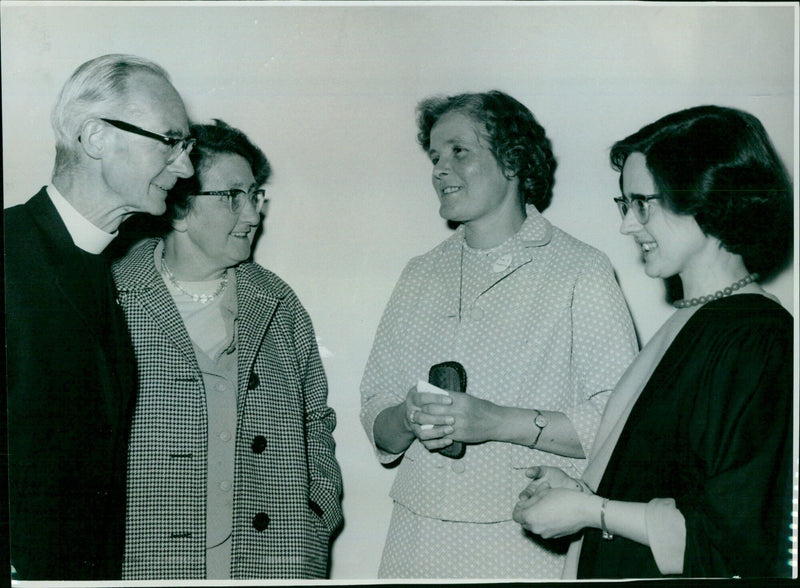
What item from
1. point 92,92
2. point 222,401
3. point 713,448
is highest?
point 92,92

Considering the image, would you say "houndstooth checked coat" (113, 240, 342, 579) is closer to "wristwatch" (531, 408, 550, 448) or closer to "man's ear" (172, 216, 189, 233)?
"man's ear" (172, 216, 189, 233)

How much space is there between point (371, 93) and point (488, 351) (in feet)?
3.02

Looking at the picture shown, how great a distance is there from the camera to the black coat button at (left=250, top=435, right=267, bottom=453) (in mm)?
2646

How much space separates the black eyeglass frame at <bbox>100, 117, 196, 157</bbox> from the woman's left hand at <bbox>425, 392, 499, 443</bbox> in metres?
1.10

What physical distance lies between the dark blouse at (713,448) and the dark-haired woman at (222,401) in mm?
924

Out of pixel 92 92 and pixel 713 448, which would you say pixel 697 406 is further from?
pixel 92 92

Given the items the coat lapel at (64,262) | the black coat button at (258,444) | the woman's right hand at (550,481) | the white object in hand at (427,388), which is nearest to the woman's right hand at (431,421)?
the white object in hand at (427,388)

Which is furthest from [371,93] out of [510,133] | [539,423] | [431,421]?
[539,423]

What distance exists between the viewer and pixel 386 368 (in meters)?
2.81

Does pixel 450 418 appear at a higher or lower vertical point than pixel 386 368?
lower

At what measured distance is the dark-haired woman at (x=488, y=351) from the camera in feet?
8.53

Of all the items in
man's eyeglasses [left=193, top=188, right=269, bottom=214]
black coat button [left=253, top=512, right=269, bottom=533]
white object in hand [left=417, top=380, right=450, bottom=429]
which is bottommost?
black coat button [left=253, top=512, right=269, bottom=533]

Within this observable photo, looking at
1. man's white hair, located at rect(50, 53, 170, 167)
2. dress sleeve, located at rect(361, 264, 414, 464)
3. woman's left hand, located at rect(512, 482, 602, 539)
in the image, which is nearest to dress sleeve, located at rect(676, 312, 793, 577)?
woman's left hand, located at rect(512, 482, 602, 539)

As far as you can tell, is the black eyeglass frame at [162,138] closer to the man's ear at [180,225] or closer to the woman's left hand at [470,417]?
the man's ear at [180,225]
